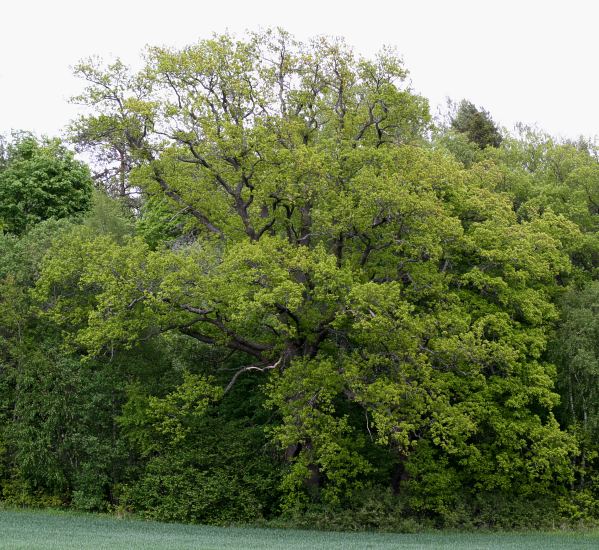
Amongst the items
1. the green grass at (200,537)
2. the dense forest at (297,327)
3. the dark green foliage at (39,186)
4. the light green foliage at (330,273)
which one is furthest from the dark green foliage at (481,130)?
the green grass at (200,537)

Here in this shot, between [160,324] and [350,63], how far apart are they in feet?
38.8

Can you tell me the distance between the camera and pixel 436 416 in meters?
26.8

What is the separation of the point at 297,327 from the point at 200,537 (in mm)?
8151

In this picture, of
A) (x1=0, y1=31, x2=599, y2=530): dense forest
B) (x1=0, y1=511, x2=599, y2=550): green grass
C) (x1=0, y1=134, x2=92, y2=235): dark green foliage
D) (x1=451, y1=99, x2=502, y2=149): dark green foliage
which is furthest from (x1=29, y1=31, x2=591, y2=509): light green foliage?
(x1=451, y1=99, x2=502, y2=149): dark green foliage

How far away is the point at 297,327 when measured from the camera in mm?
28922

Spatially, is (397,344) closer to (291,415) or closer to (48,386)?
(291,415)

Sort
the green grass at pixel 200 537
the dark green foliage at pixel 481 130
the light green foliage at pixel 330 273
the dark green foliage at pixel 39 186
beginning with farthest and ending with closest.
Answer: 1. the dark green foliage at pixel 481 130
2. the dark green foliage at pixel 39 186
3. the light green foliage at pixel 330 273
4. the green grass at pixel 200 537

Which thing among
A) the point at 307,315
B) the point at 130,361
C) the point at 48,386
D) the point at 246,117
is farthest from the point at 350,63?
the point at 48,386

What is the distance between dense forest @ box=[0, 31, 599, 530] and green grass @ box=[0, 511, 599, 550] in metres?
1.91

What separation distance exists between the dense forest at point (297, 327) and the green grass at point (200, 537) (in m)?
1.91

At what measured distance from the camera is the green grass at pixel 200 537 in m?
20.9

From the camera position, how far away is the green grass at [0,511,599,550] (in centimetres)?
2092

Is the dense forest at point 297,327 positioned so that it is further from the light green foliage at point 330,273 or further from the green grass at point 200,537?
the green grass at point 200,537

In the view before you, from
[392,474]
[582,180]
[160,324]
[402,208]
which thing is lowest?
[392,474]
